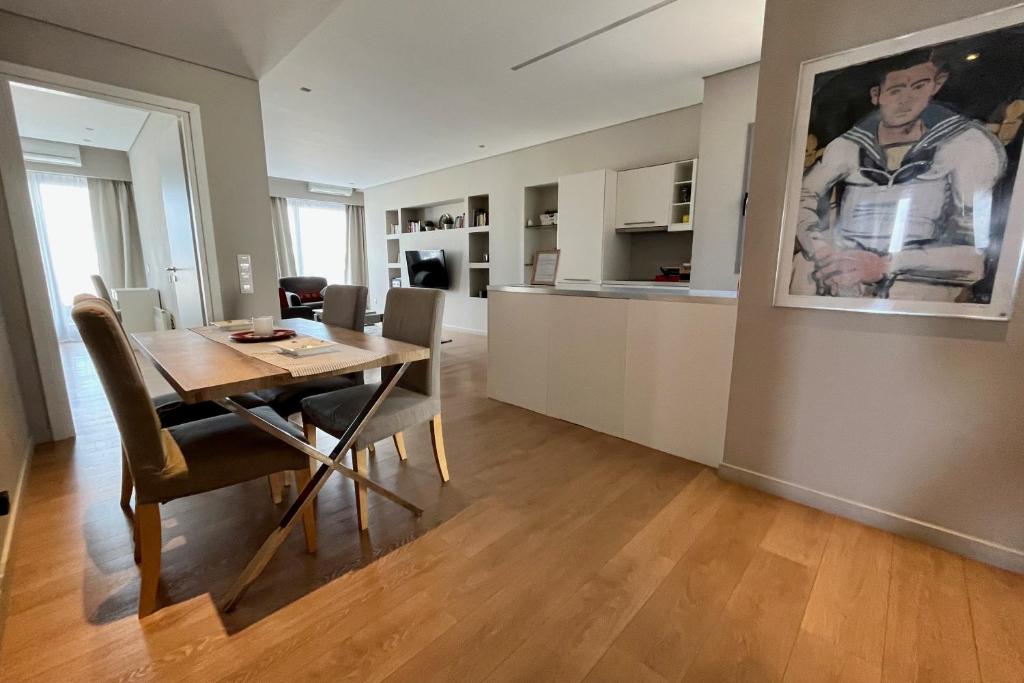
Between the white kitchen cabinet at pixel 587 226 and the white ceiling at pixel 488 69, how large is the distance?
0.64 metres

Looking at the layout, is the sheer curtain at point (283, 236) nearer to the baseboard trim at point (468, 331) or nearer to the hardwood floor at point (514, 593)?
the baseboard trim at point (468, 331)

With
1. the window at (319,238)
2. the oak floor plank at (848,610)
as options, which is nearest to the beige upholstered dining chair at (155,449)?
the oak floor plank at (848,610)

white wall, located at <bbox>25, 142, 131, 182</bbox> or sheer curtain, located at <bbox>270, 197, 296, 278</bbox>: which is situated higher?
white wall, located at <bbox>25, 142, 131, 182</bbox>

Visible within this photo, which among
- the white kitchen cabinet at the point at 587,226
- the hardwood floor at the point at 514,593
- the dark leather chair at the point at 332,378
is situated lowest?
the hardwood floor at the point at 514,593

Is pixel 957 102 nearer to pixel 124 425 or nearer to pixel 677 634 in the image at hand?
pixel 677 634

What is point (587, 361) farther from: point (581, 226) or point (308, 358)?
point (581, 226)

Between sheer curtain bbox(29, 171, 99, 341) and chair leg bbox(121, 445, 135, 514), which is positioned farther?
sheer curtain bbox(29, 171, 99, 341)

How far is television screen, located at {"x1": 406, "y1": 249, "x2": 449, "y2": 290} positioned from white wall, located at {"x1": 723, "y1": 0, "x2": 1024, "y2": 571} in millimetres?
5213

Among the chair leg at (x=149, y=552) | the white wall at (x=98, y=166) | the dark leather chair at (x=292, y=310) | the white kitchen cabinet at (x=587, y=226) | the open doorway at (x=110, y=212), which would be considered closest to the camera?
the chair leg at (x=149, y=552)

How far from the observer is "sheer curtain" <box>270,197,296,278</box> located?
733 centimetres

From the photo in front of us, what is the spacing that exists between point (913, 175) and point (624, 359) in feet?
4.80

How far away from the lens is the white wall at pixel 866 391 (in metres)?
1.47

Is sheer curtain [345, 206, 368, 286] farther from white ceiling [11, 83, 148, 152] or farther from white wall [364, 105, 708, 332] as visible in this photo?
white ceiling [11, 83, 148, 152]

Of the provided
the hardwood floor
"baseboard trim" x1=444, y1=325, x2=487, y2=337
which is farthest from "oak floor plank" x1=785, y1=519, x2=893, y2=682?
"baseboard trim" x1=444, y1=325, x2=487, y2=337
